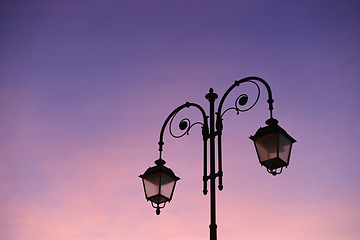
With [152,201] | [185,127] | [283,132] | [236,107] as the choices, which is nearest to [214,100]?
[236,107]

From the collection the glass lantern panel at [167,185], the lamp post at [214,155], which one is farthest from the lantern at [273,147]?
the glass lantern panel at [167,185]

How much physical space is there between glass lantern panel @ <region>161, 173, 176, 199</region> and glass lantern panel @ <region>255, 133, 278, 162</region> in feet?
6.88

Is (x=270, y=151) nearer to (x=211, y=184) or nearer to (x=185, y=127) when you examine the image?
(x=211, y=184)

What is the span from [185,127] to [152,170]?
62.6 inches

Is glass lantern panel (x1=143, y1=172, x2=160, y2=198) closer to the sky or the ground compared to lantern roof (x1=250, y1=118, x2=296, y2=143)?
closer to the ground

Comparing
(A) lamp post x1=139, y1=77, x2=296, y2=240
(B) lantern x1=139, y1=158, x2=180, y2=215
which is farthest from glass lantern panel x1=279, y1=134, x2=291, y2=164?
(B) lantern x1=139, y1=158, x2=180, y2=215

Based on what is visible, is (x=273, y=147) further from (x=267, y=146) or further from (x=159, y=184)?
(x=159, y=184)

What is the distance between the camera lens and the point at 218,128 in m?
8.76

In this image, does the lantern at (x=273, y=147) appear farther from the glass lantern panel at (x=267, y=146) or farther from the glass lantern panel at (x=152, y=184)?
the glass lantern panel at (x=152, y=184)

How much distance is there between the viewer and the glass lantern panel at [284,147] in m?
7.72

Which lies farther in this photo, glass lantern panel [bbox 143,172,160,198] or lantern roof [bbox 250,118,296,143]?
glass lantern panel [bbox 143,172,160,198]

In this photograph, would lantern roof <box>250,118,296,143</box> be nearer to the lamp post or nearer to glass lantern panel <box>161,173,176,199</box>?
the lamp post

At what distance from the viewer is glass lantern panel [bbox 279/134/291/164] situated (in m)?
7.72

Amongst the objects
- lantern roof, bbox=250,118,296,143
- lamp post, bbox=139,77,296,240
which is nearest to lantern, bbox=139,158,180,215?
lamp post, bbox=139,77,296,240
